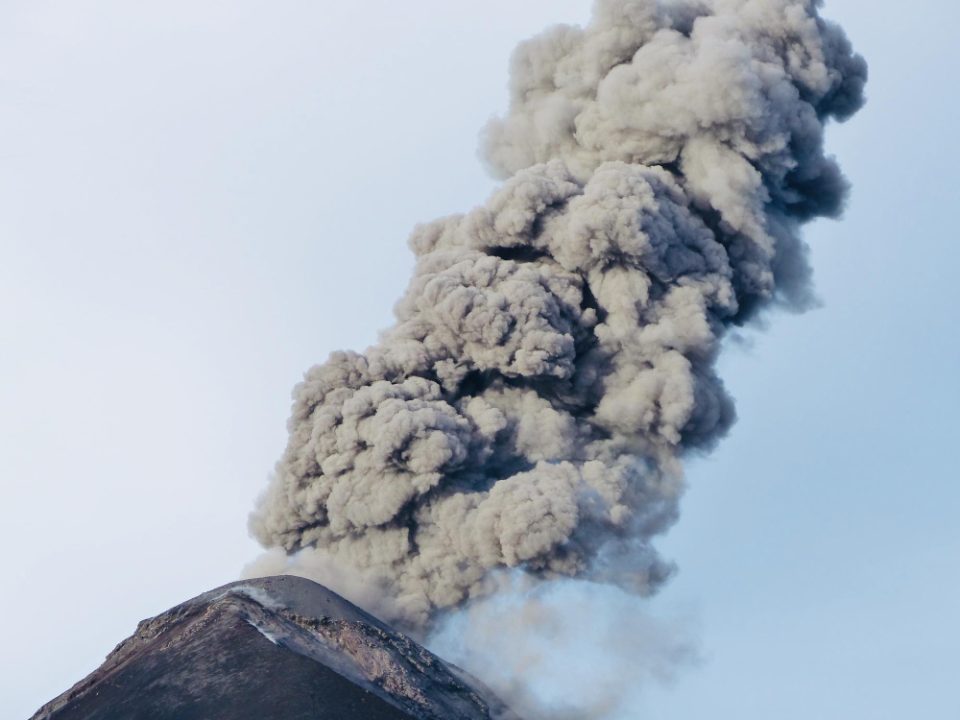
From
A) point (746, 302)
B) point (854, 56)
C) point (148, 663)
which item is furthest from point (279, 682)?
point (854, 56)

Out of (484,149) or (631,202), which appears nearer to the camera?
(631,202)

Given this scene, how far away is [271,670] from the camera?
32812mm

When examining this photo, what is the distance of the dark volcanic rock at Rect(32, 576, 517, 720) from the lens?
32.3 m

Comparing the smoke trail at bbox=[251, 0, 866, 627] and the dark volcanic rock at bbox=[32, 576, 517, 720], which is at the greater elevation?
the smoke trail at bbox=[251, 0, 866, 627]

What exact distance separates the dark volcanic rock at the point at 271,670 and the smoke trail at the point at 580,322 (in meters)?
2.06

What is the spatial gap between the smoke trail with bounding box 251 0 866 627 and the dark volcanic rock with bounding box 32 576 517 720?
2.06 m

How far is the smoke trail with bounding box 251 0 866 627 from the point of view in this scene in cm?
3600

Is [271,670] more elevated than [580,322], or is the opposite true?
[580,322]

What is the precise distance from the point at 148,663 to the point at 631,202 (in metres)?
13.6

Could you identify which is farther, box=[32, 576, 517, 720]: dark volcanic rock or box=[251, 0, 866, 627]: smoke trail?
box=[251, 0, 866, 627]: smoke trail

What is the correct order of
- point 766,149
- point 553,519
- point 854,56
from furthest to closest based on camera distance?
point 854,56
point 766,149
point 553,519

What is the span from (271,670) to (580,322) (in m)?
10.6

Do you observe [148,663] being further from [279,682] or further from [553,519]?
[553,519]

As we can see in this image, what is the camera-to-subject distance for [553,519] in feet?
114
